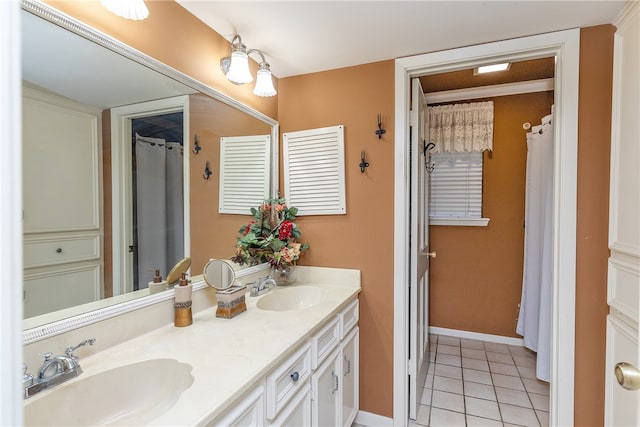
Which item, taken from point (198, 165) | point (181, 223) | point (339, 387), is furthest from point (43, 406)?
point (339, 387)

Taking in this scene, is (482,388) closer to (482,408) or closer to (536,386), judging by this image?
(482,408)

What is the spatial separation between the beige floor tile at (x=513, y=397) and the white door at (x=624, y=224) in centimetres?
72

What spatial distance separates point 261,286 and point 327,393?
65 centimetres

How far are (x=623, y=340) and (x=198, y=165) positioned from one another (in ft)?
6.91

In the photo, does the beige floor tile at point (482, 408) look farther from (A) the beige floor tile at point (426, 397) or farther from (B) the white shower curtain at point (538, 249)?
(B) the white shower curtain at point (538, 249)

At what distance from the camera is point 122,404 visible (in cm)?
93

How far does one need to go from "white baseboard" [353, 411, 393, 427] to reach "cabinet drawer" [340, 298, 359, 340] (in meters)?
0.60

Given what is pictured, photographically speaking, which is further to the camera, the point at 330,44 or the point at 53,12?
the point at 330,44

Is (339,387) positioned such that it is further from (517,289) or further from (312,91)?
(517,289)

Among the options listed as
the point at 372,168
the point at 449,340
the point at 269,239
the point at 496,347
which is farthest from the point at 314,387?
the point at 496,347

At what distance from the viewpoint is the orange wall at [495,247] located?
111 inches

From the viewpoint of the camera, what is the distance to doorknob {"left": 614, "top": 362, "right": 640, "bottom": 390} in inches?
25.9

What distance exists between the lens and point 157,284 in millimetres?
1275

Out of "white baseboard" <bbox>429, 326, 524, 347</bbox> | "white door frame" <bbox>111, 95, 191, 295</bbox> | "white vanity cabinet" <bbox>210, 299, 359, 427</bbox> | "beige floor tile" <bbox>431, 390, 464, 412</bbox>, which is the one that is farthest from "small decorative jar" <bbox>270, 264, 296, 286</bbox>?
"white baseboard" <bbox>429, 326, 524, 347</bbox>
